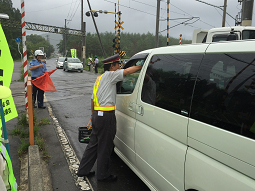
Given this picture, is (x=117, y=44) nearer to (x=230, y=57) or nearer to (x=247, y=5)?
(x=247, y=5)

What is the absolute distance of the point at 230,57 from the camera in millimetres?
1771

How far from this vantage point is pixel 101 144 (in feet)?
10.7

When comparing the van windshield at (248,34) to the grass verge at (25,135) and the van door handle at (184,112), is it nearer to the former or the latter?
the van door handle at (184,112)

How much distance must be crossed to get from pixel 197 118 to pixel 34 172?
2.64m

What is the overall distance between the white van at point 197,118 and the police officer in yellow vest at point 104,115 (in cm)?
38

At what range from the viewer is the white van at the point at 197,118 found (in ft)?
5.22

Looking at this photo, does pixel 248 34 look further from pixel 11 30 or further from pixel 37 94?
pixel 11 30

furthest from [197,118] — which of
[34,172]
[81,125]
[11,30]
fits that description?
[11,30]

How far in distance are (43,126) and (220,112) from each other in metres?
4.97

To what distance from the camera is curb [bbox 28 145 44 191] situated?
306 cm

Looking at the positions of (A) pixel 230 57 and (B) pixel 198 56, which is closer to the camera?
Answer: (A) pixel 230 57

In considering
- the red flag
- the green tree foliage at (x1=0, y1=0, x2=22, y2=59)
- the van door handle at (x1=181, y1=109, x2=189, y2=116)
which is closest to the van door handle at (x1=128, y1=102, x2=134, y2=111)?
the van door handle at (x1=181, y1=109, x2=189, y2=116)

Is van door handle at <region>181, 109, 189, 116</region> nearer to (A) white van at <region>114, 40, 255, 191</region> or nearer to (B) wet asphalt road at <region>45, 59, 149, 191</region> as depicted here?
(A) white van at <region>114, 40, 255, 191</region>

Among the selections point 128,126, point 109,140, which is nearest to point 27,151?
point 109,140
